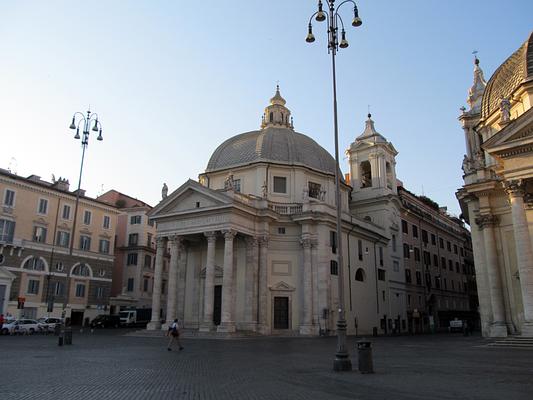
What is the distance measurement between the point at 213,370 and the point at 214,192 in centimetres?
2226

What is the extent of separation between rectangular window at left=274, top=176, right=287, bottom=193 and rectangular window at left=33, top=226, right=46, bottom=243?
22.5m

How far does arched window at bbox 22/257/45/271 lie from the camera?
42.0 m

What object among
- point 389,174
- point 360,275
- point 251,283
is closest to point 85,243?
point 251,283

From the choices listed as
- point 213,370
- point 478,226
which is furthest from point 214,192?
point 213,370

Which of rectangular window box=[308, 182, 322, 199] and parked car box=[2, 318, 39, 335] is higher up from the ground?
rectangular window box=[308, 182, 322, 199]

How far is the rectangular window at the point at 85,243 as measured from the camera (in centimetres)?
4794

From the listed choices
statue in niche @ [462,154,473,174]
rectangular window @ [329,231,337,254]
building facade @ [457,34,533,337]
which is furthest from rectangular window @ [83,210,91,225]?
statue in niche @ [462,154,473,174]

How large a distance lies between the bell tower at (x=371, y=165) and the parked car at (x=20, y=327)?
32550mm

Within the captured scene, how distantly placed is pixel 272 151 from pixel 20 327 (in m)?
24.2

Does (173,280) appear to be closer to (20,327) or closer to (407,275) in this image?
(20,327)

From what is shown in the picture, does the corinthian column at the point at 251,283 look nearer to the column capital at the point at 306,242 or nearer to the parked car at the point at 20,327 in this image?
the column capital at the point at 306,242

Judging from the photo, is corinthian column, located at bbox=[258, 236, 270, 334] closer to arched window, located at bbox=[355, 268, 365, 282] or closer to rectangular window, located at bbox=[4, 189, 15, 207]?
arched window, located at bbox=[355, 268, 365, 282]

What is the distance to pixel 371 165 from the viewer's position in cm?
5003

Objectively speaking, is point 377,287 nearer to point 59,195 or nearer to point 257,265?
point 257,265
